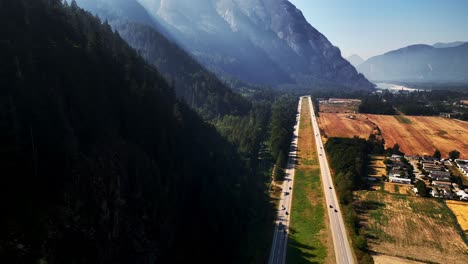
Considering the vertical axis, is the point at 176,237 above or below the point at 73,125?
below

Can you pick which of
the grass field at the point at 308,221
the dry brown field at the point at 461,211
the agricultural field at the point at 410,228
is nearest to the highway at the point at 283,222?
the grass field at the point at 308,221

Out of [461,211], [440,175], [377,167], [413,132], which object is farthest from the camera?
[413,132]

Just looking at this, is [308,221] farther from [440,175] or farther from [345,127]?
[345,127]

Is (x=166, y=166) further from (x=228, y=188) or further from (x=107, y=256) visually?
(x=107, y=256)

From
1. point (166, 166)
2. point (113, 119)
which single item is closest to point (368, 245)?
point (166, 166)

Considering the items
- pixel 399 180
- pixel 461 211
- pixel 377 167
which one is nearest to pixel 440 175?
pixel 399 180

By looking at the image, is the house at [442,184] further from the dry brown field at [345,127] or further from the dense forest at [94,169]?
the dry brown field at [345,127]
